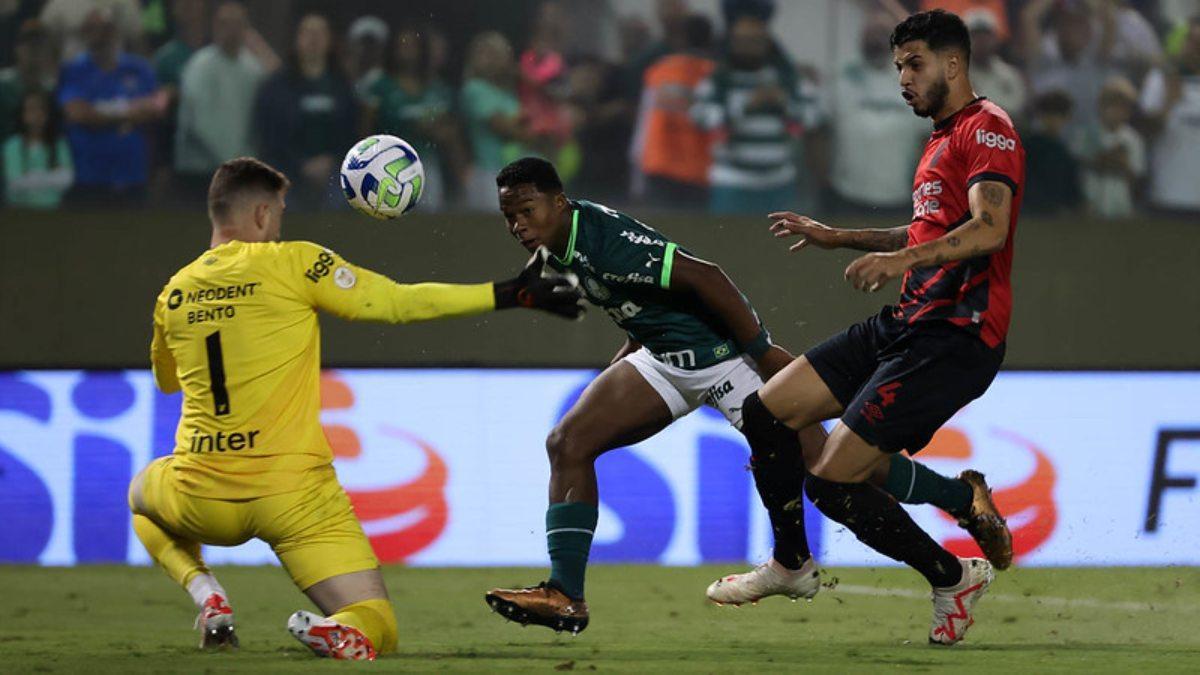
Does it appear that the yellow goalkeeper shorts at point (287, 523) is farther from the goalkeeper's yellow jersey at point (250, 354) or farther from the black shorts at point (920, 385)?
the black shorts at point (920, 385)

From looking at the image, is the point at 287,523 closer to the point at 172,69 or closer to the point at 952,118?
the point at 952,118

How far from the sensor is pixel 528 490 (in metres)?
10.6

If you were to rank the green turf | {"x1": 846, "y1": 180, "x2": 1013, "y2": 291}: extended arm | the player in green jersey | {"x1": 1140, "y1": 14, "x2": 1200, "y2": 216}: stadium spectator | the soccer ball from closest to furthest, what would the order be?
{"x1": 846, "y1": 180, "x2": 1013, "y2": 291}: extended arm < the green turf < the player in green jersey < the soccer ball < {"x1": 1140, "y1": 14, "x2": 1200, "y2": 216}: stadium spectator

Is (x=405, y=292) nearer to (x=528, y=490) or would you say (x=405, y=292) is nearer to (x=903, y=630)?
(x=903, y=630)

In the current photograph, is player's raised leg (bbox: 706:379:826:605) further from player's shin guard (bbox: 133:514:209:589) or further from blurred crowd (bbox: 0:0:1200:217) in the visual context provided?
blurred crowd (bbox: 0:0:1200:217)

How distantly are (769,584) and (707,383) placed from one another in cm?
79

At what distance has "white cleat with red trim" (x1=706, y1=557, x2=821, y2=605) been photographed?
285 inches

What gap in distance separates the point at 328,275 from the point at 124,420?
456 cm

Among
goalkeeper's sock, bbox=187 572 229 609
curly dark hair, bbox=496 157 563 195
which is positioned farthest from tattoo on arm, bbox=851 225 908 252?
goalkeeper's sock, bbox=187 572 229 609

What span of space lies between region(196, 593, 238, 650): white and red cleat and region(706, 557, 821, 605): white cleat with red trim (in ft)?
5.93

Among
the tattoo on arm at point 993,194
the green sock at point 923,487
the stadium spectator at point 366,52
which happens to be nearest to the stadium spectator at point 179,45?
the stadium spectator at point 366,52

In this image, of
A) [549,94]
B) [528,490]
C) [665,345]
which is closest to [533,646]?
[665,345]

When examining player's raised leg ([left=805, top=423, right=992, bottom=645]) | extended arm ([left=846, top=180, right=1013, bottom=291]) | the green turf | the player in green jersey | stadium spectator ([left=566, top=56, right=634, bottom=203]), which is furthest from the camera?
stadium spectator ([left=566, top=56, right=634, bottom=203])

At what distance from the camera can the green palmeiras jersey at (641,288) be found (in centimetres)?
721
